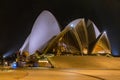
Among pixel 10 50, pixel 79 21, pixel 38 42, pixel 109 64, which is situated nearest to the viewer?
pixel 109 64

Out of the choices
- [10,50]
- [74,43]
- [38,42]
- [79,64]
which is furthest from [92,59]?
[10,50]

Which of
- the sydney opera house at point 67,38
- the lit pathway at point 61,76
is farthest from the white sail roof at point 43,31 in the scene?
the lit pathway at point 61,76

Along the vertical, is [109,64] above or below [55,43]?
below

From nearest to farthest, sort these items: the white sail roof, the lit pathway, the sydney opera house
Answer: the lit pathway, the sydney opera house, the white sail roof

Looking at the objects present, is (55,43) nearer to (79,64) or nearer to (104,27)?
(79,64)

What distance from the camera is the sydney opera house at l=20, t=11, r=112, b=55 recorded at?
117 feet

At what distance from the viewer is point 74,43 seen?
36094 millimetres

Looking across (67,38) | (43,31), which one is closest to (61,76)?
(67,38)

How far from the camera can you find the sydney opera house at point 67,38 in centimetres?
3553

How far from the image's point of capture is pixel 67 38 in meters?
36.2

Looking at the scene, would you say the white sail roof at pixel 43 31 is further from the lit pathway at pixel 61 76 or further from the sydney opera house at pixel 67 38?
the lit pathway at pixel 61 76

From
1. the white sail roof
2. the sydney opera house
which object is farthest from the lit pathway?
the white sail roof

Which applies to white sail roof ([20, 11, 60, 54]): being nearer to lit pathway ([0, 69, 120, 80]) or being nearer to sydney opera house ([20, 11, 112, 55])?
sydney opera house ([20, 11, 112, 55])

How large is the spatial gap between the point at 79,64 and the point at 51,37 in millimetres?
15875
